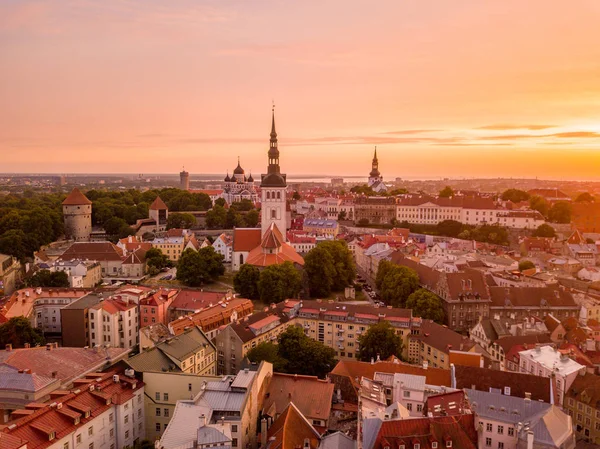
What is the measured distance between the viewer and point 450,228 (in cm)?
8825

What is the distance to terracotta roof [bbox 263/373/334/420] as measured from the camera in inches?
995

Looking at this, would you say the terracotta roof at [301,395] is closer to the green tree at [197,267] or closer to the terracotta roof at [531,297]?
the terracotta roof at [531,297]

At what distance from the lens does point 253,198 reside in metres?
123

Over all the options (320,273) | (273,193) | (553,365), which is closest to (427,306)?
(320,273)

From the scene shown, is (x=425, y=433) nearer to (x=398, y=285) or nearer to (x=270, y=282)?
(x=398, y=285)

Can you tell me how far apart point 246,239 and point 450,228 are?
41148 mm

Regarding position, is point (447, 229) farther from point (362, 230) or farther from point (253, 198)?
point (253, 198)

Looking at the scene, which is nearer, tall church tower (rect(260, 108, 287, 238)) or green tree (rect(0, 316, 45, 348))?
green tree (rect(0, 316, 45, 348))

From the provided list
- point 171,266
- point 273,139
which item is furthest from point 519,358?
point 171,266

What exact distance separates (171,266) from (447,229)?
47.5 meters

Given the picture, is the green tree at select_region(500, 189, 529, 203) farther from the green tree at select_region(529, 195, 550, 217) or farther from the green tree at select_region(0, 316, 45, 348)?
the green tree at select_region(0, 316, 45, 348)

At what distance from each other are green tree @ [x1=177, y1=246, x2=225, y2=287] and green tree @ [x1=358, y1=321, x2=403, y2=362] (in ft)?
77.5

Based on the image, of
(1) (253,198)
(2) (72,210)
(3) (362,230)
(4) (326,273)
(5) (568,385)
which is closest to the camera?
(5) (568,385)

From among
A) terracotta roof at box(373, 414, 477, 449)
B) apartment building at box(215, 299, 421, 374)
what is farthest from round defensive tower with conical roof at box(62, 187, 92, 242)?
terracotta roof at box(373, 414, 477, 449)
